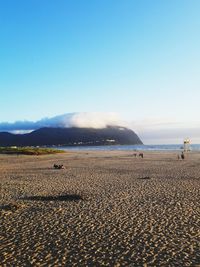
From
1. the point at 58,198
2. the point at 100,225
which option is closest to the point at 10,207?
the point at 58,198

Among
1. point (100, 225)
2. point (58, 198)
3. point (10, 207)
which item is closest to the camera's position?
point (100, 225)

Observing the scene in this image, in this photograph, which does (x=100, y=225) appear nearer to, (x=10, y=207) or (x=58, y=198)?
(x=10, y=207)

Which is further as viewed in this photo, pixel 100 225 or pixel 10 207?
pixel 10 207

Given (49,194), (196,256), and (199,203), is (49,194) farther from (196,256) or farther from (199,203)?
(196,256)

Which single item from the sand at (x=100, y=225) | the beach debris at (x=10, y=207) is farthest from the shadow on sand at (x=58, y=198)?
the beach debris at (x=10, y=207)

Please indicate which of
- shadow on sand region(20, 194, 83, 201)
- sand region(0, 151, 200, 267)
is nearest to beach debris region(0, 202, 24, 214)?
sand region(0, 151, 200, 267)

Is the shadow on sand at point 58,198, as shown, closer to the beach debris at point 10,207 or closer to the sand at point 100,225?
the sand at point 100,225

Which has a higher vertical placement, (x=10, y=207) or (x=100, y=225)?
(x=10, y=207)

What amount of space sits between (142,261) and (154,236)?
106 inches

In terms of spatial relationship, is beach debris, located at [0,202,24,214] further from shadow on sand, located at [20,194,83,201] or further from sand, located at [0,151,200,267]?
shadow on sand, located at [20,194,83,201]

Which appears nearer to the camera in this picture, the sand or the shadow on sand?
the sand

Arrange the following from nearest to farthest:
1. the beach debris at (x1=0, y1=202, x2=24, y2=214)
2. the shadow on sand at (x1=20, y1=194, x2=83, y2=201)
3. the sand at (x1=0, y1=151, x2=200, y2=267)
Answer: the sand at (x1=0, y1=151, x2=200, y2=267) → the beach debris at (x1=0, y1=202, x2=24, y2=214) → the shadow on sand at (x1=20, y1=194, x2=83, y2=201)

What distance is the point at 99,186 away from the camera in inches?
1043

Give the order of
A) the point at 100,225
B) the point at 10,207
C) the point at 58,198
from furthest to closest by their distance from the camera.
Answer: the point at 58,198 < the point at 10,207 < the point at 100,225
